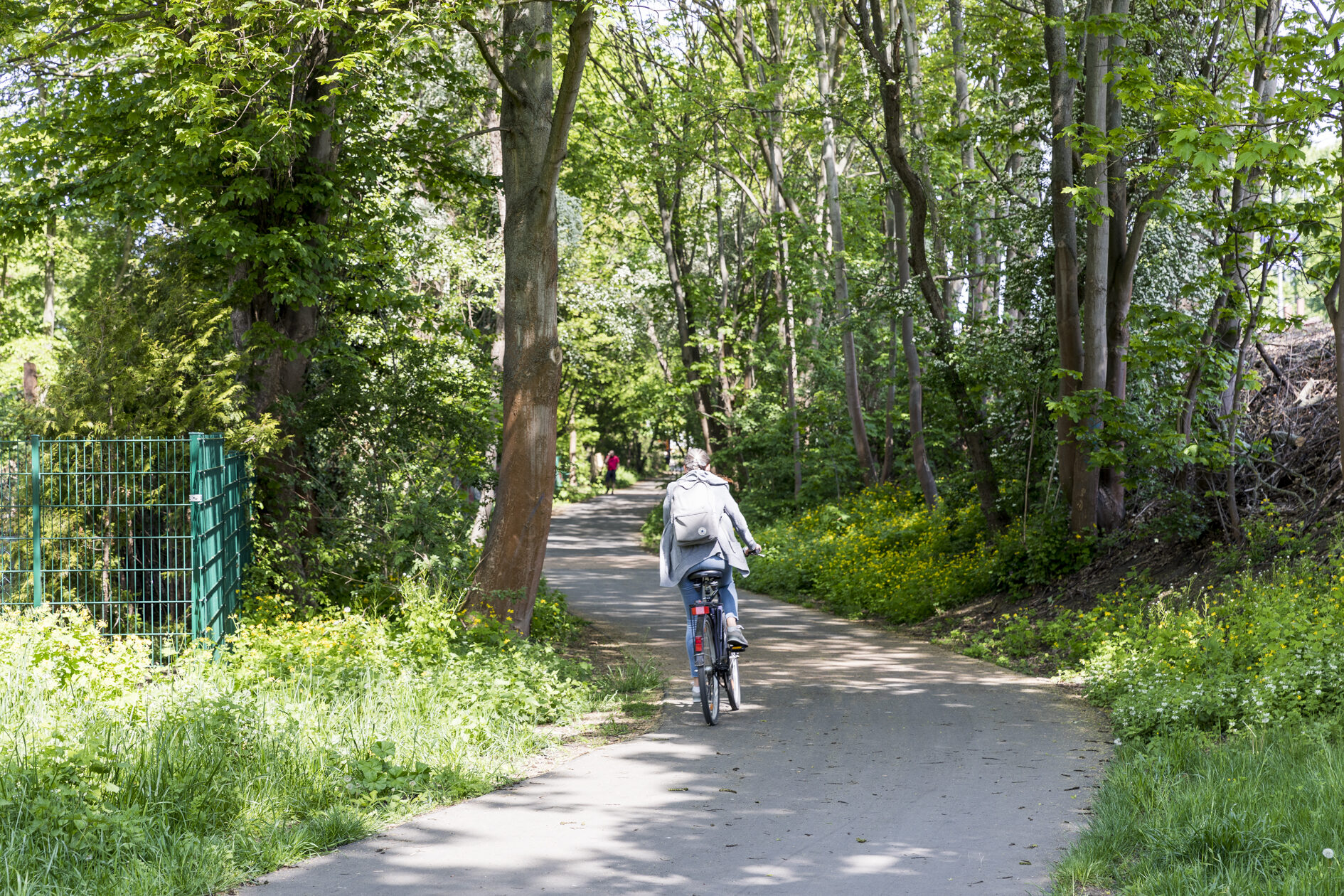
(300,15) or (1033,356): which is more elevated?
(300,15)

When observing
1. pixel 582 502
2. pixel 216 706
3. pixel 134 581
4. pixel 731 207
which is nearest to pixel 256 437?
pixel 134 581

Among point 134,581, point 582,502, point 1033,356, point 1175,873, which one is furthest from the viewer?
point 582,502

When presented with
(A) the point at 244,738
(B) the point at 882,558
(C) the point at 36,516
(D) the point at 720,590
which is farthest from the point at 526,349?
(B) the point at 882,558

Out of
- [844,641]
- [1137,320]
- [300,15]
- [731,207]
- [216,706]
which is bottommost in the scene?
[844,641]

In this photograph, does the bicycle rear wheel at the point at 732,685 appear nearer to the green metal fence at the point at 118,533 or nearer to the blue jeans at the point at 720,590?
the blue jeans at the point at 720,590

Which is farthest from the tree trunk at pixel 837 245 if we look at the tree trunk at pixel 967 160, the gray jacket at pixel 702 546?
the gray jacket at pixel 702 546

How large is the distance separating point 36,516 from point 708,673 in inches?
239

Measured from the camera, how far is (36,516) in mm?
9281

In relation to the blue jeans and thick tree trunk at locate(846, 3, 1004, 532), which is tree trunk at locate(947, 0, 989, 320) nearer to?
Result: thick tree trunk at locate(846, 3, 1004, 532)

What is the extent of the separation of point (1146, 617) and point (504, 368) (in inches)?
260

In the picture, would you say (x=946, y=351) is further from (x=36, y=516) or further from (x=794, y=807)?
(x=36, y=516)

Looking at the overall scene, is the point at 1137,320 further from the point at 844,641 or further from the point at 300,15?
the point at 300,15

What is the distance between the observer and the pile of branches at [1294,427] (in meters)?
11.1

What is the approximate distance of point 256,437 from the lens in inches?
421
